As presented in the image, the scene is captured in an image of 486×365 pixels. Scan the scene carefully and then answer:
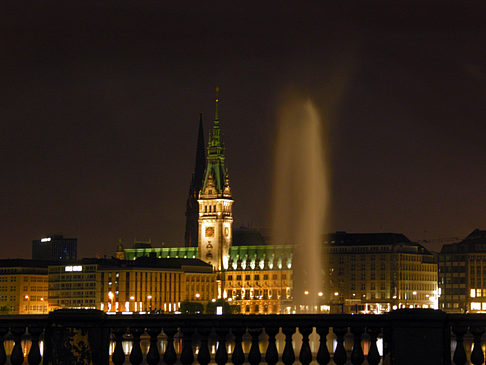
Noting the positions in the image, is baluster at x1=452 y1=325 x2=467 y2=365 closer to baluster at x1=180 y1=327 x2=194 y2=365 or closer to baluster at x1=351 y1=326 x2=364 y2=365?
baluster at x1=351 y1=326 x2=364 y2=365

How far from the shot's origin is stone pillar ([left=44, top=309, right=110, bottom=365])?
49.8 ft

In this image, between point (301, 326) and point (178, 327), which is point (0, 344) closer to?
point (178, 327)

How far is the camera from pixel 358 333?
49.4ft

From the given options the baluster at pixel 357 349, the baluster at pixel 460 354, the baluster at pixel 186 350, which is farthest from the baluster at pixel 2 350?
the baluster at pixel 460 354

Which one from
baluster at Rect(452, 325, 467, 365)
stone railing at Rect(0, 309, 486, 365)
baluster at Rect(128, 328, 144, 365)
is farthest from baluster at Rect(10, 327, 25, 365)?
Answer: baluster at Rect(452, 325, 467, 365)

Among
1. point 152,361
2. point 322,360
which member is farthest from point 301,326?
point 152,361

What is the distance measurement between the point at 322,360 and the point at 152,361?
2109 mm

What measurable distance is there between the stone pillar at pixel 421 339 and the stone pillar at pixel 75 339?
3728mm

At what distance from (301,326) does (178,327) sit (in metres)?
1.59

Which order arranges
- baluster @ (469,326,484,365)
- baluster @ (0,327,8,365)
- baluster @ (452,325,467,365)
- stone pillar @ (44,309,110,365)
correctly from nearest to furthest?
baluster @ (452,325,467,365), baluster @ (469,326,484,365), baluster @ (0,327,8,365), stone pillar @ (44,309,110,365)

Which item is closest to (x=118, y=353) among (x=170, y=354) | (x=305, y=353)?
(x=170, y=354)

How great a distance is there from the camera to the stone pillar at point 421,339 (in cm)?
1473

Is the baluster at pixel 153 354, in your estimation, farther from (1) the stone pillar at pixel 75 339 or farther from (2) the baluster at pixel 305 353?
(2) the baluster at pixel 305 353

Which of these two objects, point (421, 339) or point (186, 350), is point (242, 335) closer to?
point (186, 350)
